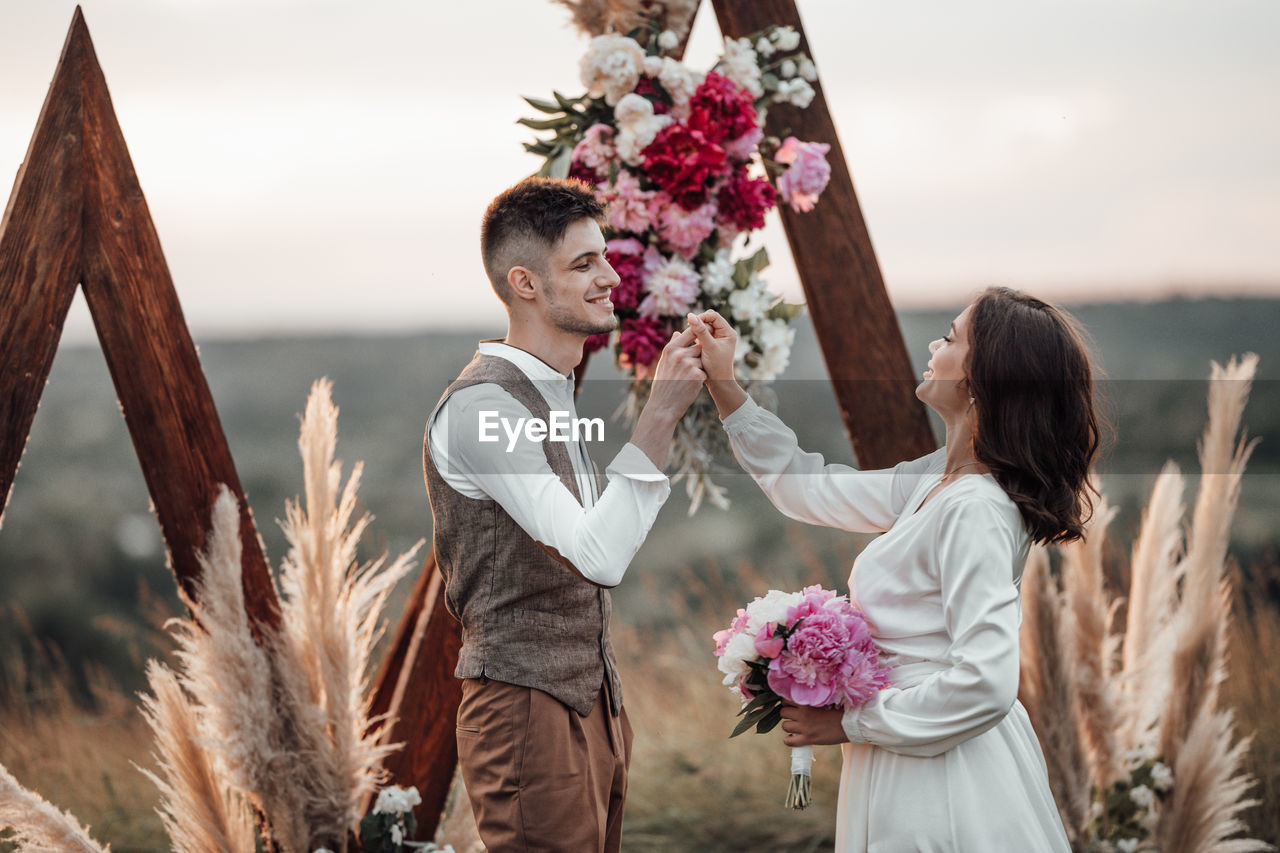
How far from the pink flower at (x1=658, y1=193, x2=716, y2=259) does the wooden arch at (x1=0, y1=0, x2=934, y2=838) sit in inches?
18.6

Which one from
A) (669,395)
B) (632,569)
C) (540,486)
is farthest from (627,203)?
(632,569)

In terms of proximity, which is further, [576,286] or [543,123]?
[543,123]

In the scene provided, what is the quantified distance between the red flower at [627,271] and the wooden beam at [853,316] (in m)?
0.60

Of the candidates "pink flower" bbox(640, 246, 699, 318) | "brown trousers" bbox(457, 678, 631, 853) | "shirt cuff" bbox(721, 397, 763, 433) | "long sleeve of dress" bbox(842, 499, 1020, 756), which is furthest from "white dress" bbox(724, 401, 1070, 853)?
"pink flower" bbox(640, 246, 699, 318)

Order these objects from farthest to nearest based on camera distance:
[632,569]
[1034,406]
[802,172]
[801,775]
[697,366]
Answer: [632,569] → [802,172] → [697,366] → [801,775] → [1034,406]

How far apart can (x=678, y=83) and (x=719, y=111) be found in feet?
0.43

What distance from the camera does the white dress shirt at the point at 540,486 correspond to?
1870 mm

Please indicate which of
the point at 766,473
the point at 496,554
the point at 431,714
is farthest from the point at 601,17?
the point at 431,714

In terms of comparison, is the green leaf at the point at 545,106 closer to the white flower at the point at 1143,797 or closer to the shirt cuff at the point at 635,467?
the shirt cuff at the point at 635,467

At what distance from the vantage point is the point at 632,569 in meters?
6.00

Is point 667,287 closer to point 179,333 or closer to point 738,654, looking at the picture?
point 738,654

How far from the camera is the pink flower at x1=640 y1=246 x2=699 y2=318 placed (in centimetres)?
262

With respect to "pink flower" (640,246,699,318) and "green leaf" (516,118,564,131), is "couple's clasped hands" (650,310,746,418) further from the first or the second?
"green leaf" (516,118,564,131)

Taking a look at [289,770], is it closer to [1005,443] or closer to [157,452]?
[157,452]
